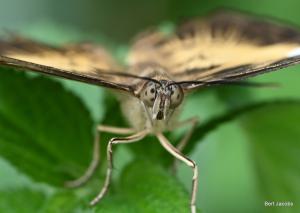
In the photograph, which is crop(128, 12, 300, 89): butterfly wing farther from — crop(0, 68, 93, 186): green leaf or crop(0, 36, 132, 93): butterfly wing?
crop(0, 68, 93, 186): green leaf

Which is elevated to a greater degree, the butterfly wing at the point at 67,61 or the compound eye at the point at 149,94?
the butterfly wing at the point at 67,61

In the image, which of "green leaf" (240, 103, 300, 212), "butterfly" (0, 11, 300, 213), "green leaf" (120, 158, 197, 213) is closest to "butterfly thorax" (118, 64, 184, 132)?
"butterfly" (0, 11, 300, 213)

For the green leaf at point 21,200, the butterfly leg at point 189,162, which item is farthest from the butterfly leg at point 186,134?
the green leaf at point 21,200

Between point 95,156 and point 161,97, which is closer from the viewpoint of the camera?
point 161,97

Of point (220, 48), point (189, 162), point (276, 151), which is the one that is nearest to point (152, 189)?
point (189, 162)

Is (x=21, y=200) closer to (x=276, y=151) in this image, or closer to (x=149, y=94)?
(x=149, y=94)

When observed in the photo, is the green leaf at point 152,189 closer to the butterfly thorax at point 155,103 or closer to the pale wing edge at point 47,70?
the butterfly thorax at point 155,103
